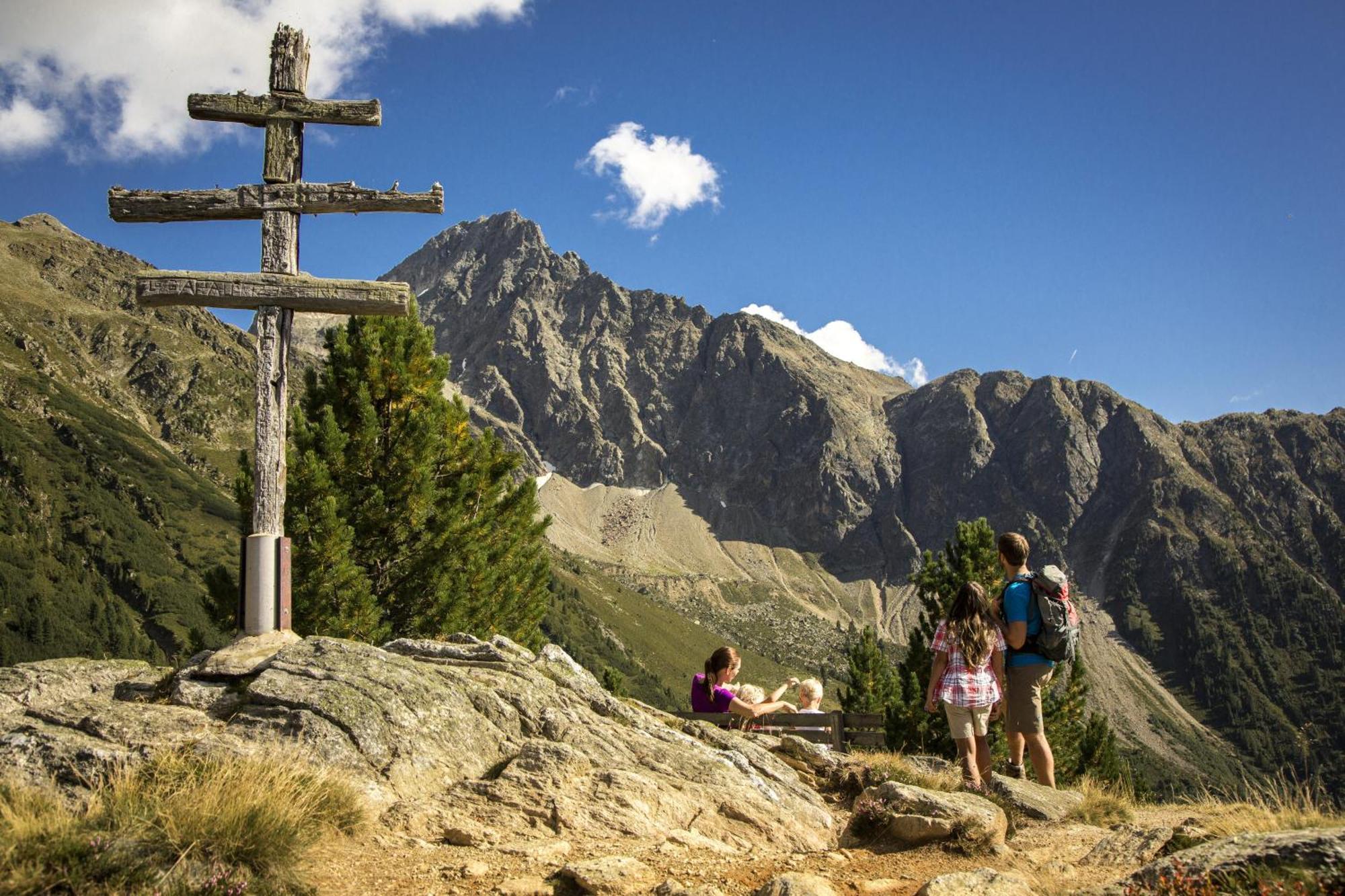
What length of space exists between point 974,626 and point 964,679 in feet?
2.10

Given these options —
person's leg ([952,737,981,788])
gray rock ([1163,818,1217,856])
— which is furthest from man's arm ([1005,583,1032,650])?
gray rock ([1163,818,1217,856])

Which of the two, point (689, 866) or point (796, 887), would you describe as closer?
point (796, 887)

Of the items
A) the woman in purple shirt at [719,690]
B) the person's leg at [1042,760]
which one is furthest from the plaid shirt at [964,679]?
the woman in purple shirt at [719,690]

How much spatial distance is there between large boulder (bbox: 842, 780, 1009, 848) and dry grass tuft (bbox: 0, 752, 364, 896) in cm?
472

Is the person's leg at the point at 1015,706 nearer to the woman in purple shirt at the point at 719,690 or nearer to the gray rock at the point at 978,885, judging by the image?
the woman in purple shirt at the point at 719,690

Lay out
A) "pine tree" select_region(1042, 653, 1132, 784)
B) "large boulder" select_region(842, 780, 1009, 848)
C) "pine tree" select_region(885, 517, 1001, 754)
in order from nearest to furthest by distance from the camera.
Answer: "large boulder" select_region(842, 780, 1009, 848) < "pine tree" select_region(885, 517, 1001, 754) < "pine tree" select_region(1042, 653, 1132, 784)

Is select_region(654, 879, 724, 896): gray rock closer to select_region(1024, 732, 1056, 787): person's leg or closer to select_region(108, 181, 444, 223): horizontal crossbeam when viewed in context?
select_region(1024, 732, 1056, 787): person's leg

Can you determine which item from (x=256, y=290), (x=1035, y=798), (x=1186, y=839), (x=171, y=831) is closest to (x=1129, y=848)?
(x=1186, y=839)

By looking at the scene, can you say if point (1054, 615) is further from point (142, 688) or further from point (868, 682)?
point (868, 682)

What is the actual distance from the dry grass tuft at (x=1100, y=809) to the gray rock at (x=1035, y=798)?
0.27 ft

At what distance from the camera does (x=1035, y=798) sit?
31.1 ft

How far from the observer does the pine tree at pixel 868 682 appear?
111 feet

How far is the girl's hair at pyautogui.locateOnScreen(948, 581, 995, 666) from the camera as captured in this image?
9.38m

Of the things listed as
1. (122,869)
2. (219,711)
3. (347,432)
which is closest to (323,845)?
(122,869)
